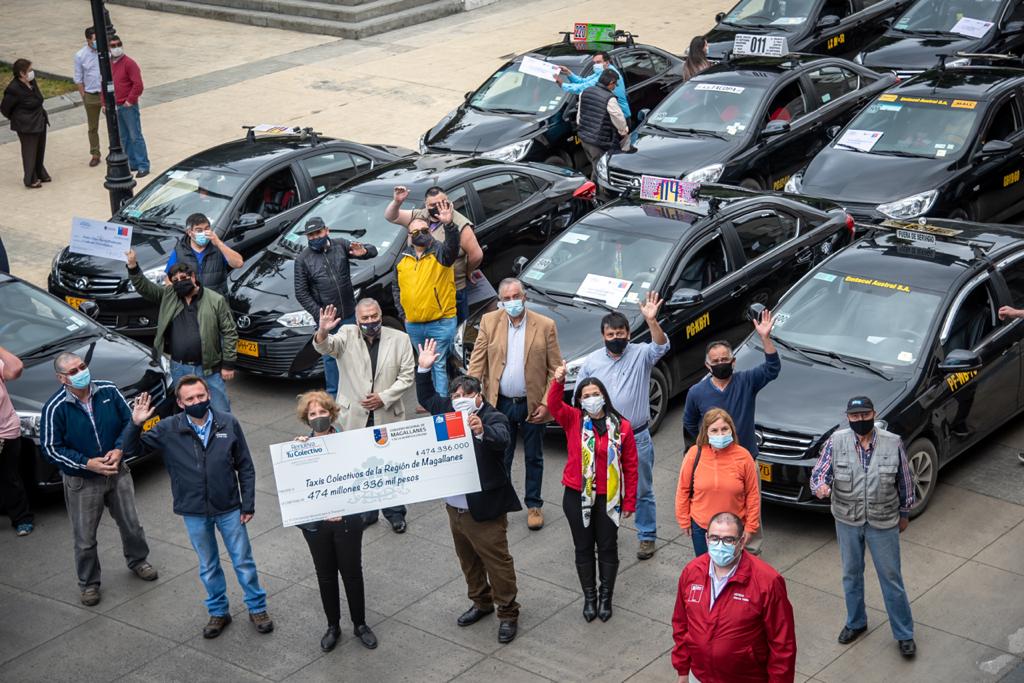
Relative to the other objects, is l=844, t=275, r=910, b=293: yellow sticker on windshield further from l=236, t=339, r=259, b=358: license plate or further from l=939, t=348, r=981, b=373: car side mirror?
l=236, t=339, r=259, b=358: license plate

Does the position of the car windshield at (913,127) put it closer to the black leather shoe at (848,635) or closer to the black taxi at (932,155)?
the black taxi at (932,155)

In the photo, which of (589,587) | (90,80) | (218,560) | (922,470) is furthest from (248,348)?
(90,80)

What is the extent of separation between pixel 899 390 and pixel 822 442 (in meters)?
0.72

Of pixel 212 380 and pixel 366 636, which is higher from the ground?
pixel 212 380

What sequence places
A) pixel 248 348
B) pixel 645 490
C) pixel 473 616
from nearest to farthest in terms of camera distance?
pixel 473 616 < pixel 645 490 < pixel 248 348

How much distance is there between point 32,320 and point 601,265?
4773 millimetres

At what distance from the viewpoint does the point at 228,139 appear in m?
20.1

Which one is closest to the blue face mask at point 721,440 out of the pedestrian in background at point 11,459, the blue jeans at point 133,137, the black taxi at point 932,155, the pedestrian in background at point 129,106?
the pedestrian in background at point 11,459

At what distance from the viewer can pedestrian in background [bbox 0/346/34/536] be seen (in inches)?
398

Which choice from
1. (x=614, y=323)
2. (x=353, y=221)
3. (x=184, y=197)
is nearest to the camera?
(x=614, y=323)

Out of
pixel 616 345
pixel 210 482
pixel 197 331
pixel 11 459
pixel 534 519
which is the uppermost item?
pixel 616 345

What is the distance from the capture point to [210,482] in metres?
8.66

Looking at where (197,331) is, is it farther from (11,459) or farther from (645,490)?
(645,490)

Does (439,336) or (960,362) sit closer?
(960,362)
